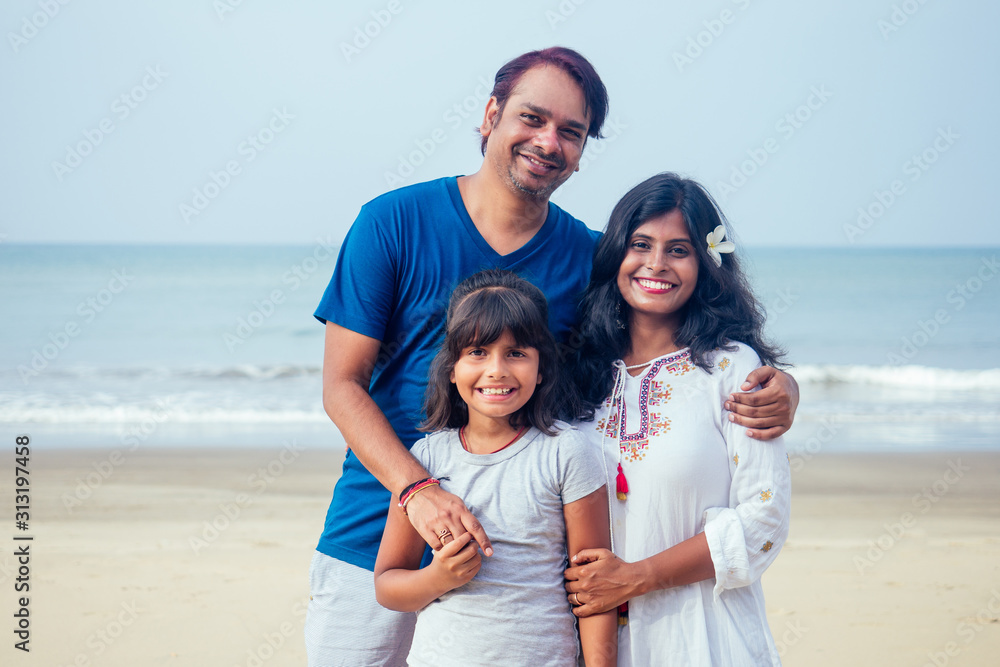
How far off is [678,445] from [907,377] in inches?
496

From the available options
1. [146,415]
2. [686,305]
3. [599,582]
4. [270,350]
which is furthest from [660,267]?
[270,350]

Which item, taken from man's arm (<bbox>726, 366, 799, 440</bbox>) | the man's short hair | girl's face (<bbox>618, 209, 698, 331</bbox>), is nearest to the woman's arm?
man's arm (<bbox>726, 366, 799, 440</bbox>)

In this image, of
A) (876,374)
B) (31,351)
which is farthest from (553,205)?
(31,351)

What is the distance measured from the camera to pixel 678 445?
1950mm

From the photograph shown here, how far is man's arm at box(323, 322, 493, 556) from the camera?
1827mm

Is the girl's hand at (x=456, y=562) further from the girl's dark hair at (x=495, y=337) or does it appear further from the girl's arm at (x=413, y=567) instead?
the girl's dark hair at (x=495, y=337)

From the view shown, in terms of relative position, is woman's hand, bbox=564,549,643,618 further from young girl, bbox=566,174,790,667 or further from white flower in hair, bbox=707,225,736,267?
white flower in hair, bbox=707,225,736,267

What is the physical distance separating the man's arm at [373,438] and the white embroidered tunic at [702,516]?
410 millimetres

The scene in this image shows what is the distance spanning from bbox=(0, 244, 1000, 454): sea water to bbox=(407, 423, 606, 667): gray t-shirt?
101cm

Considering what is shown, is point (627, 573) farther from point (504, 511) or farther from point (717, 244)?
point (717, 244)

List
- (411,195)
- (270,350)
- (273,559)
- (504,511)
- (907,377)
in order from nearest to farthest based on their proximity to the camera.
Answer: (504,511) < (411,195) < (273,559) < (907,377) < (270,350)

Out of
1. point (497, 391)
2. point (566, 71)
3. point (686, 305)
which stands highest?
point (566, 71)

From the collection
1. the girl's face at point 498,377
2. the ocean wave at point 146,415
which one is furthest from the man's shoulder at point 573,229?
the ocean wave at point 146,415

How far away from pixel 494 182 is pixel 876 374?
12524 millimetres
